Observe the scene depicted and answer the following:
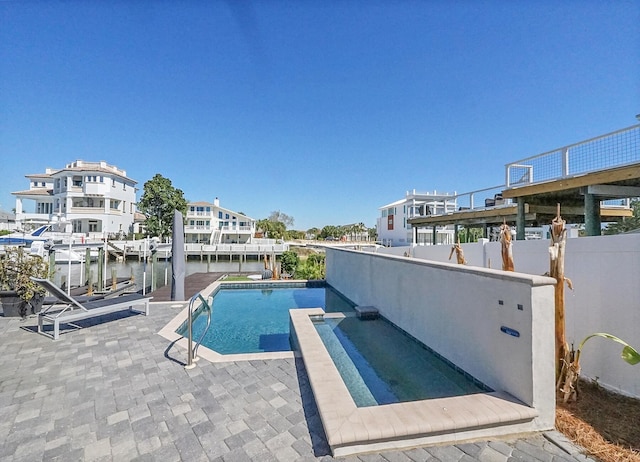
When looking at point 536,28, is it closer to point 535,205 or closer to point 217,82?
point 535,205

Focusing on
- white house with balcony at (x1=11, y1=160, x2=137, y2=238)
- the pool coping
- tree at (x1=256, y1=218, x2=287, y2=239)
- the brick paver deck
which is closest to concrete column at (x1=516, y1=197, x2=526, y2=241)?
the pool coping

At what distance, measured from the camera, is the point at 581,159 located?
755cm

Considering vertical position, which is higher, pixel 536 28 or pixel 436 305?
pixel 536 28

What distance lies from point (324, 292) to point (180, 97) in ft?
45.0

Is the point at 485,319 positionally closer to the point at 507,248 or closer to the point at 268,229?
the point at 507,248

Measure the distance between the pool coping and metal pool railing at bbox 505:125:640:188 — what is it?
21.9ft

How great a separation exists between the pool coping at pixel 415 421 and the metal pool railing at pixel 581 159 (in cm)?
668

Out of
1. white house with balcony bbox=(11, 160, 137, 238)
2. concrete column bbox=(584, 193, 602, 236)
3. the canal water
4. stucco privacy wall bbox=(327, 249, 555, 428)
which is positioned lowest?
the canal water

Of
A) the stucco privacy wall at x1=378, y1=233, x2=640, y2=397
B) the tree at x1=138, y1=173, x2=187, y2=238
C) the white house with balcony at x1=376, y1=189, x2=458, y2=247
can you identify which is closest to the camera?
the stucco privacy wall at x1=378, y1=233, x2=640, y2=397

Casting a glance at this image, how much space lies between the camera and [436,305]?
5.43 metres

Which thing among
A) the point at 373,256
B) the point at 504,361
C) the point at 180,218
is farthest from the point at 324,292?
the point at 504,361

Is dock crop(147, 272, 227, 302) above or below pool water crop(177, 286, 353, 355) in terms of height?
above

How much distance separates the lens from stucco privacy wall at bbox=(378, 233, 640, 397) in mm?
3428

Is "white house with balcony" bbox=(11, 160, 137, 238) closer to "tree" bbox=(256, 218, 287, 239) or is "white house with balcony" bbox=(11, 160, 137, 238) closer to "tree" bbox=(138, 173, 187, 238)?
"tree" bbox=(138, 173, 187, 238)
